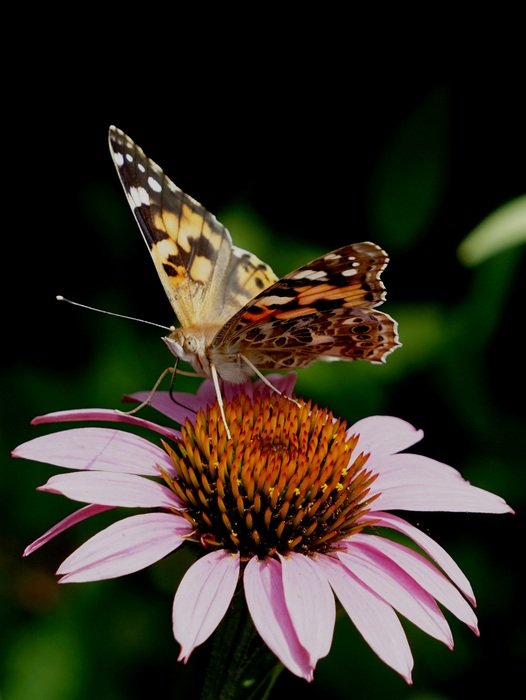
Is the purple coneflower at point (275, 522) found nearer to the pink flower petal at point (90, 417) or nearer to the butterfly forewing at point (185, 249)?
the pink flower petal at point (90, 417)

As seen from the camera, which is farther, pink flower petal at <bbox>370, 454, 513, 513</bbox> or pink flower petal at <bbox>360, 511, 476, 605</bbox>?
pink flower petal at <bbox>370, 454, 513, 513</bbox>

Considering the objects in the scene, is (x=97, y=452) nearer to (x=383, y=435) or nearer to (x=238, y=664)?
(x=238, y=664)

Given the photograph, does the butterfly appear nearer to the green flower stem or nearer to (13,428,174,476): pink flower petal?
(13,428,174,476): pink flower petal

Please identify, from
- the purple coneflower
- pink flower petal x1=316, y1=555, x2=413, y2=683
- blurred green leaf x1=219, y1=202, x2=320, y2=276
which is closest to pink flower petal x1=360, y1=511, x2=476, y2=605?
the purple coneflower

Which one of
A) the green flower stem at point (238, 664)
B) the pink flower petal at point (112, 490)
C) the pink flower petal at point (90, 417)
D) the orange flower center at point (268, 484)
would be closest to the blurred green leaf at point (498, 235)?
the orange flower center at point (268, 484)

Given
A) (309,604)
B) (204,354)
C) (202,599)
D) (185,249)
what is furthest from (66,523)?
(185,249)

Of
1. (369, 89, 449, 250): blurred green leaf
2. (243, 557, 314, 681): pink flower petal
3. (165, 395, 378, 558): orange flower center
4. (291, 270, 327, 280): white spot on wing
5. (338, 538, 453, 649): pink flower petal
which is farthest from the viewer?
(369, 89, 449, 250): blurred green leaf

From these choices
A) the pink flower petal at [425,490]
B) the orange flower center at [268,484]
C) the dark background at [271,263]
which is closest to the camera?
the orange flower center at [268,484]

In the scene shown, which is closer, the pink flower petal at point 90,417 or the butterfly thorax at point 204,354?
the pink flower petal at point 90,417
